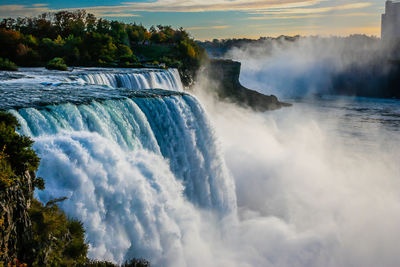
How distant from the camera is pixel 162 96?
16.5 m

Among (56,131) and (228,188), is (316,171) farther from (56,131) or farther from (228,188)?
(56,131)

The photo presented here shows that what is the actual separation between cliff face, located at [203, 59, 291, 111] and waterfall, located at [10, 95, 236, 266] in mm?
38437

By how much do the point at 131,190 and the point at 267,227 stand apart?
406 inches

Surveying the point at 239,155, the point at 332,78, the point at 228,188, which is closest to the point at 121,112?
the point at 228,188

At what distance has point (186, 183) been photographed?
1580cm

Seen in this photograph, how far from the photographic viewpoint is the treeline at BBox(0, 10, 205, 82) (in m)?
37.2

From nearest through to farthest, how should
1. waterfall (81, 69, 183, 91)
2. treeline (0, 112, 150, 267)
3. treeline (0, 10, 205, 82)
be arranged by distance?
treeline (0, 112, 150, 267), waterfall (81, 69, 183, 91), treeline (0, 10, 205, 82)

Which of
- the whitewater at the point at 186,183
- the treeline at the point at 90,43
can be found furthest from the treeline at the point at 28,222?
the treeline at the point at 90,43

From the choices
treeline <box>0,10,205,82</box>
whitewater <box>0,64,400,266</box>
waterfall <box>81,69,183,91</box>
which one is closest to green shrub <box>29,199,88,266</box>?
whitewater <box>0,64,400,266</box>

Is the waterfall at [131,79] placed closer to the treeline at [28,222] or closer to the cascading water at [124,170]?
the cascading water at [124,170]

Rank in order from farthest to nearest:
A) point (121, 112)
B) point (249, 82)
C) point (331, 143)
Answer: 1. point (249, 82)
2. point (331, 143)
3. point (121, 112)

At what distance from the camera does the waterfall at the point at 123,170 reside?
8.95 metres

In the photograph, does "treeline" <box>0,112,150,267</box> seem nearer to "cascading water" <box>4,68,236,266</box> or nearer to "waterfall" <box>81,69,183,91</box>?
"cascading water" <box>4,68,236,266</box>

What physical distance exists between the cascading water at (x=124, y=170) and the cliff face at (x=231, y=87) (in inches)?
1512
